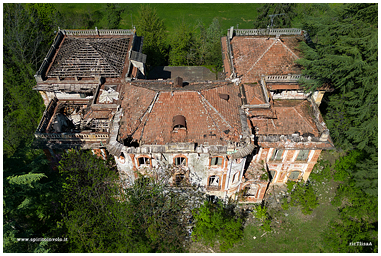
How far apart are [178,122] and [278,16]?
45713mm

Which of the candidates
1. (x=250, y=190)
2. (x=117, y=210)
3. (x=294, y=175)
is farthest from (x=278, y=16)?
(x=117, y=210)

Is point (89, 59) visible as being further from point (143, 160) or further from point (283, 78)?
point (283, 78)

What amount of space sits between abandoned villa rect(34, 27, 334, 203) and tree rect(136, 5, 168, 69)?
1296 centimetres

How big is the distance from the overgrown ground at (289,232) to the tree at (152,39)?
36.6m

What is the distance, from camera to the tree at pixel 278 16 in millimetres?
56625

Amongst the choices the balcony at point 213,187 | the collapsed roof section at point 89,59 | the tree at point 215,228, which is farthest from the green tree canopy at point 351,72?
the collapsed roof section at point 89,59

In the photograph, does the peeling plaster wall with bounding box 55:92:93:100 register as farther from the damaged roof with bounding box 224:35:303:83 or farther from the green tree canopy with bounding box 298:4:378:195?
the green tree canopy with bounding box 298:4:378:195

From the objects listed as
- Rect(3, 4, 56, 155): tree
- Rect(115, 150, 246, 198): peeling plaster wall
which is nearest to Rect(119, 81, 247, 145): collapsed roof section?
Rect(115, 150, 246, 198): peeling plaster wall

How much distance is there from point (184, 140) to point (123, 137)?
19.9 feet

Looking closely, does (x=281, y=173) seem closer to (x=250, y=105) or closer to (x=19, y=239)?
(x=250, y=105)

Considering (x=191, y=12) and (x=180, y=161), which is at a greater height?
(x=191, y=12)

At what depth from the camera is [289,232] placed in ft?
100

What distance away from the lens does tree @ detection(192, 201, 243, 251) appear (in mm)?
27844

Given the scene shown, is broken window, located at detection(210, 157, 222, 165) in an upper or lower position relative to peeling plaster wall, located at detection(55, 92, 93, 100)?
lower
